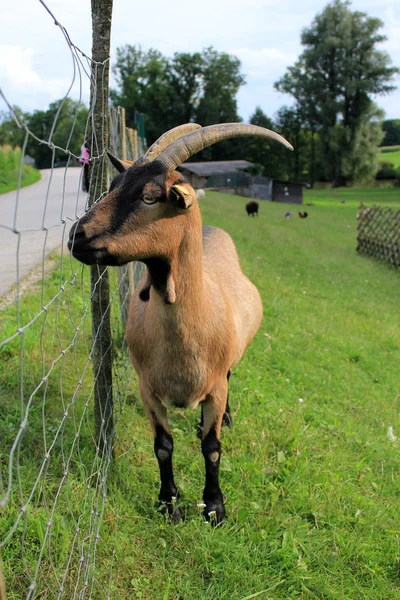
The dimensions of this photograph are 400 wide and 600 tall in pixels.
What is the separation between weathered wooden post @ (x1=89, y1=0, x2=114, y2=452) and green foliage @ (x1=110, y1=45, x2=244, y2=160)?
5837cm

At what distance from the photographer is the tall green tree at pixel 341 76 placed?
44531 millimetres

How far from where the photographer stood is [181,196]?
2.02 m

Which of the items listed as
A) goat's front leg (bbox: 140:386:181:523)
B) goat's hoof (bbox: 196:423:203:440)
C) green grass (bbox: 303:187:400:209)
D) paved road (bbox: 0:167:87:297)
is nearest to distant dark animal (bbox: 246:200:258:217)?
paved road (bbox: 0:167:87:297)

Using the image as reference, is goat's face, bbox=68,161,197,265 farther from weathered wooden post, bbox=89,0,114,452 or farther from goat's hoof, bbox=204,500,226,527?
goat's hoof, bbox=204,500,226,527

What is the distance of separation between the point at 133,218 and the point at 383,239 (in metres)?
13.9

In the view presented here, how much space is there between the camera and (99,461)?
2904 millimetres

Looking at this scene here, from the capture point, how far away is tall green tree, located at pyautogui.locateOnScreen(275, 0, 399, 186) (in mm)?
44531

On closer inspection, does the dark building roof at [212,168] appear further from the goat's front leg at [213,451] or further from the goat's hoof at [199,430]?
the goat's front leg at [213,451]

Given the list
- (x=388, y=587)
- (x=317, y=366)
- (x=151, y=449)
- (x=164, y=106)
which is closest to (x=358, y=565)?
(x=388, y=587)

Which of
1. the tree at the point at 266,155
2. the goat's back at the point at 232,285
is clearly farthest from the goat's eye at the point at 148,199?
the tree at the point at 266,155

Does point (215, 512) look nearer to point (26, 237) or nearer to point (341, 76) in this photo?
point (26, 237)

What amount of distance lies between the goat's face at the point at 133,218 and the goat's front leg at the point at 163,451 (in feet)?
3.44

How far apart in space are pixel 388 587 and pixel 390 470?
3.67ft

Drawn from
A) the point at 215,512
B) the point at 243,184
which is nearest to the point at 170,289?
the point at 215,512
